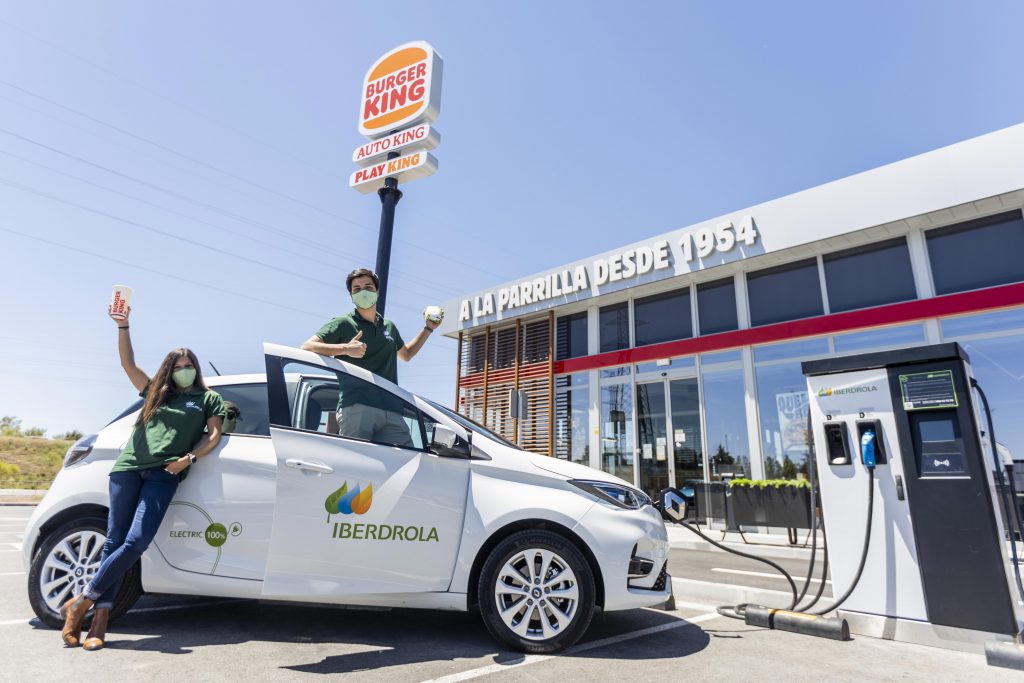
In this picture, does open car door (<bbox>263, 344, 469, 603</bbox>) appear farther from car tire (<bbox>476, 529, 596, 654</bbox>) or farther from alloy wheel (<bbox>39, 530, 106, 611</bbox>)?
alloy wheel (<bbox>39, 530, 106, 611</bbox>)

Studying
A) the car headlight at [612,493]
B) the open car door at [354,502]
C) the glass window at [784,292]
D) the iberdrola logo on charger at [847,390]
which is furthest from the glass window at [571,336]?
the open car door at [354,502]

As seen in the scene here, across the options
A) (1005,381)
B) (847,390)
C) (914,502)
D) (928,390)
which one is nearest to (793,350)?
(1005,381)

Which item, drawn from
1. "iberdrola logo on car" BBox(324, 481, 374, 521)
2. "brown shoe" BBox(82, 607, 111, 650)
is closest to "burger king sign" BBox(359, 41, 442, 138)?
"iberdrola logo on car" BBox(324, 481, 374, 521)

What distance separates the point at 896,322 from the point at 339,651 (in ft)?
33.3

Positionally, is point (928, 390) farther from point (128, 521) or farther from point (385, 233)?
point (385, 233)

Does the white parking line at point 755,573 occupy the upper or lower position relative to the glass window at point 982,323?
lower

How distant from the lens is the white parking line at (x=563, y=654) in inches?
108

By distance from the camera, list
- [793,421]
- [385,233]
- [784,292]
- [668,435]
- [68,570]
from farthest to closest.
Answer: [668,435] → [784,292] → [793,421] → [385,233] → [68,570]

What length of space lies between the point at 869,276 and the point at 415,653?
1044 centimetres

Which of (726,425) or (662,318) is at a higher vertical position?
(662,318)

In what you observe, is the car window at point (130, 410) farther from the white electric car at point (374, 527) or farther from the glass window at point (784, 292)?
the glass window at point (784, 292)

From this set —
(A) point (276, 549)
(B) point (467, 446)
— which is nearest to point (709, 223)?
(B) point (467, 446)

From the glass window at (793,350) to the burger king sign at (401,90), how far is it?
7.86m

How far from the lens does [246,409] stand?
378 cm
